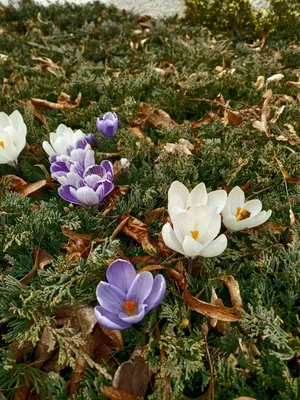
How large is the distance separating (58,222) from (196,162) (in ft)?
2.63

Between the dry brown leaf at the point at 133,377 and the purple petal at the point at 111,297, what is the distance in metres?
0.16

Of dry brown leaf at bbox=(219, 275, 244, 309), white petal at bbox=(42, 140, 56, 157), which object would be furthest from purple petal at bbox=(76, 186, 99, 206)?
dry brown leaf at bbox=(219, 275, 244, 309)

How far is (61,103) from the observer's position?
2.84 metres

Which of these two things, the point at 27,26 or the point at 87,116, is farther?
the point at 27,26

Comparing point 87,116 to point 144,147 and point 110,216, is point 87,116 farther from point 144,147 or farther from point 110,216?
point 110,216

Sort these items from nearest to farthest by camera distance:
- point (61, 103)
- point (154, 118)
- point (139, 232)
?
point (139, 232) < point (154, 118) < point (61, 103)

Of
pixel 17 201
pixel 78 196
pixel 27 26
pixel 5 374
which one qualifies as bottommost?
pixel 27 26

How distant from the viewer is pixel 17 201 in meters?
1.79

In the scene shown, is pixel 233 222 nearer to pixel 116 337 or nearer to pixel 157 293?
pixel 157 293

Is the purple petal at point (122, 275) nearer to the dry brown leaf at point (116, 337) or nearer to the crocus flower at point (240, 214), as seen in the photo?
the dry brown leaf at point (116, 337)

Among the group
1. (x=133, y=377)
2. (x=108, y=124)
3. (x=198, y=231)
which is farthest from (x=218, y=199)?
(x=108, y=124)

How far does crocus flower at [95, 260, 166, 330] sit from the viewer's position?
1293 mm

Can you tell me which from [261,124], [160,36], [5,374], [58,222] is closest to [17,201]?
[58,222]

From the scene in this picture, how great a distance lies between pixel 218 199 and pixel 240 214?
0.10 m
